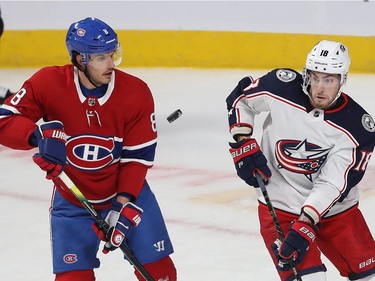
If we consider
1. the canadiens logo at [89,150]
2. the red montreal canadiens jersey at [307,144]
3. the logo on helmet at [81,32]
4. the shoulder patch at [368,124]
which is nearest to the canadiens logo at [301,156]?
the red montreal canadiens jersey at [307,144]

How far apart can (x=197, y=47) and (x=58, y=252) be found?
4835mm

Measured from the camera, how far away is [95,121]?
9.97 ft

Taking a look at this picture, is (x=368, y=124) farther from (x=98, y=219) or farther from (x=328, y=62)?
(x=98, y=219)

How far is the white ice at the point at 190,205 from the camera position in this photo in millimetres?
3893

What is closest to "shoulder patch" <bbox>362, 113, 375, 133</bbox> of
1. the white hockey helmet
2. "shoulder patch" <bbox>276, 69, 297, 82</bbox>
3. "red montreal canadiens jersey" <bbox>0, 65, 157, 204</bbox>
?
the white hockey helmet

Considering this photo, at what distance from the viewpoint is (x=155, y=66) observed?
7871 mm

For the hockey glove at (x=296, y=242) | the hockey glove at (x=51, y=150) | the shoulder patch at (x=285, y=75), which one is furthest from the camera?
the shoulder patch at (x=285, y=75)

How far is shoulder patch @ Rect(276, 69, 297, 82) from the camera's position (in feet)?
10.5

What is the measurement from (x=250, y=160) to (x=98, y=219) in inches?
20.4

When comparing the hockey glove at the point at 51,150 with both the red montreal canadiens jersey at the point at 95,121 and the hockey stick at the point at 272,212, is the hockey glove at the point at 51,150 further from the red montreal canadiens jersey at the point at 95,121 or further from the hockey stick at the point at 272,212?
the hockey stick at the point at 272,212

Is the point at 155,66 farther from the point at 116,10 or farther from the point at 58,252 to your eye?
the point at 58,252

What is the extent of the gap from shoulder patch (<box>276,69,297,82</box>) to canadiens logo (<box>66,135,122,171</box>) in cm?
58

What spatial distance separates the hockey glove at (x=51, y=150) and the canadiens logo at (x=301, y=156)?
71 cm

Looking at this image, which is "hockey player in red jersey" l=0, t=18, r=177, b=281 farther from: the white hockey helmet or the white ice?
the white ice
